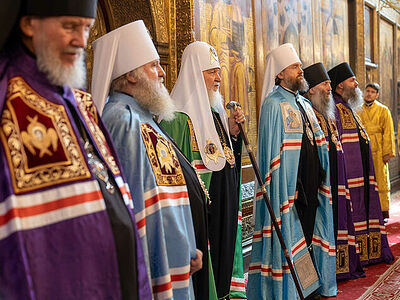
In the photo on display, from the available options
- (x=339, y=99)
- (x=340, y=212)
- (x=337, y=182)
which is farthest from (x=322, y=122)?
(x=340, y=212)

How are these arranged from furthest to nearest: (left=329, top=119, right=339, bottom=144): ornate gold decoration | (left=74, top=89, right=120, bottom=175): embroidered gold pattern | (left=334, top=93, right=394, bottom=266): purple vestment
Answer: (left=334, top=93, right=394, bottom=266): purple vestment, (left=329, top=119, right=339, bottom=144): ornate gold decoration, (left=74, top=89, right=120, bottom=175): embroidered gold pattern

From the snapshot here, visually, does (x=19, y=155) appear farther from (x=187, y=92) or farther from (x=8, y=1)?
(x=187, y=92)

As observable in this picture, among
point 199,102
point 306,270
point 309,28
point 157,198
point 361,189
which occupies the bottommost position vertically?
point 306,270

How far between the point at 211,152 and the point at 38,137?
2055 mm

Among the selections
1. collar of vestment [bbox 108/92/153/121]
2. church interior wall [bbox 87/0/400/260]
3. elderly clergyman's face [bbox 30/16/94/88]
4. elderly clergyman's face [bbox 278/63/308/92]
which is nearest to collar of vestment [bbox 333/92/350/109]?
church interior wall [bbox 87/0/400/260]

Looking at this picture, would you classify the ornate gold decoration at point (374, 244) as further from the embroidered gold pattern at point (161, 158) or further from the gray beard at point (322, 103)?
the embroidered gold pattern at point (161, 158)

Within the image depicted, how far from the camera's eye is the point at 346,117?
6172 millimetres

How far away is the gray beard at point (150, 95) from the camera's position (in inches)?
116

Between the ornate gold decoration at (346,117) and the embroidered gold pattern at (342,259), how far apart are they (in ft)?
4.50

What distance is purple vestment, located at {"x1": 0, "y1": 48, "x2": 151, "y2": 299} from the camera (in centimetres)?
170

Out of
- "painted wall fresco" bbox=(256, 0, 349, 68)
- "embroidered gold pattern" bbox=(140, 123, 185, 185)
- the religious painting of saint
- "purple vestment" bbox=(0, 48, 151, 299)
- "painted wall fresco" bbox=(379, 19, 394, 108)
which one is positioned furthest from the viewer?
"painted wall fresco" bbox=(379, 19, 394, 108)

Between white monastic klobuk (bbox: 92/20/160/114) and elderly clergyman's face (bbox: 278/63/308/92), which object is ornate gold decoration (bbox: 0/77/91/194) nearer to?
white monastic klobuk (bbox: 92/20/160/114)

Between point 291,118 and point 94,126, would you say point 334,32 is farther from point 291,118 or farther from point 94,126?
point 94,126

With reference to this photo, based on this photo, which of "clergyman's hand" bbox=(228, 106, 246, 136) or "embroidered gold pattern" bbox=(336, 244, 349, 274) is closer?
"clergyman's hand" bbox=(228, 106, 246, 136)
